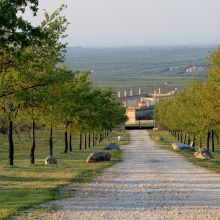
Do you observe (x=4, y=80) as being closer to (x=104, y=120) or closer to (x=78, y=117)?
(x=78, y=117)

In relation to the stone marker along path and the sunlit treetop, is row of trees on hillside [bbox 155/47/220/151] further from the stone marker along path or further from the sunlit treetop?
the sunlit treetop

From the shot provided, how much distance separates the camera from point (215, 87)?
43625mm

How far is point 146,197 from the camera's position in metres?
19.6

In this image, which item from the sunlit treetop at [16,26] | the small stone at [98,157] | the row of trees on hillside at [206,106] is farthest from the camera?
the row of trees on hillside at [206,106]

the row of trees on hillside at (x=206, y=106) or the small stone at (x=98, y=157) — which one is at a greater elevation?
the row of trees on hillside at (x=206, y=106)

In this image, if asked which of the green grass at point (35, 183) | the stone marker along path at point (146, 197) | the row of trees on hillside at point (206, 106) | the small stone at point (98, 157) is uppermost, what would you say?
the row of trees on hillside at point (206, 106)

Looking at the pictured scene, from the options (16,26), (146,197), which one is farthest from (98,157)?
(16,26)

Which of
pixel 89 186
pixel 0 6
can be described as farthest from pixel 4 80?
pixel 0 6

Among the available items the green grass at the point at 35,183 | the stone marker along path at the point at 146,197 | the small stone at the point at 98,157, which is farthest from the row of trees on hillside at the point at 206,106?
the stone marker along path at the point at 146,197

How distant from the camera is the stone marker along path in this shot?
642 inches

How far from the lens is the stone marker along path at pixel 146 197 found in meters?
16.3

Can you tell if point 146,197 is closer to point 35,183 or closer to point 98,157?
point 35,183

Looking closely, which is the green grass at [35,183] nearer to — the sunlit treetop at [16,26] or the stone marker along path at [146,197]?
the stone marker along path at [146,197]

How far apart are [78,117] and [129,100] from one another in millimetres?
142853
